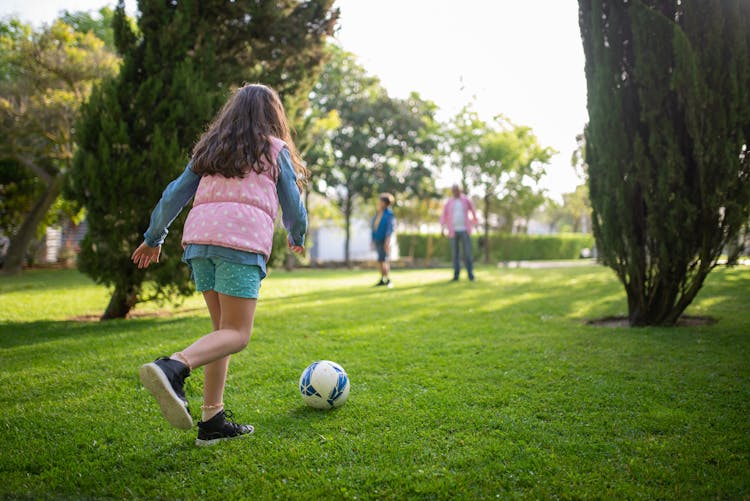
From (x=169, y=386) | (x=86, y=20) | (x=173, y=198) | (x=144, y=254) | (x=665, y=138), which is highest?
(x=86, y=20)

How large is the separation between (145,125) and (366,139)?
1879cm

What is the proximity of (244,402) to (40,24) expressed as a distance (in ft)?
50.1

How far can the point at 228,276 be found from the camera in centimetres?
281

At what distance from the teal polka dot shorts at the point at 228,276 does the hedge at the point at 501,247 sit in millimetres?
23806

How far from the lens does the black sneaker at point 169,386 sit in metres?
2.46

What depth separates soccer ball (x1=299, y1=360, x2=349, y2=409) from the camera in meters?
3.51

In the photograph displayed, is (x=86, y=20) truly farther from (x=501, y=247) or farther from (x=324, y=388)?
(x=324, y=388)

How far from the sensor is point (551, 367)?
4.55 metres

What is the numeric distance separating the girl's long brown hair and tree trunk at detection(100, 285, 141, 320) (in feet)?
16.2

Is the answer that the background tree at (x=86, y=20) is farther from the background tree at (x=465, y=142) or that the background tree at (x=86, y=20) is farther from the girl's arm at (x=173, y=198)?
the girl's arm at (x=173, y=198)

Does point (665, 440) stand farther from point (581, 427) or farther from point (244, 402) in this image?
point (244, 402)

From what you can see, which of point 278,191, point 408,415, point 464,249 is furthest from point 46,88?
point 408,415

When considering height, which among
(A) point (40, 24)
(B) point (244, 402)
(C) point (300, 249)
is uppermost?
(A) point (40, 24)

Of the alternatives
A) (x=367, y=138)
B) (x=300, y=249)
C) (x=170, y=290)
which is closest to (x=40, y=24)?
(x=170, y=290)
